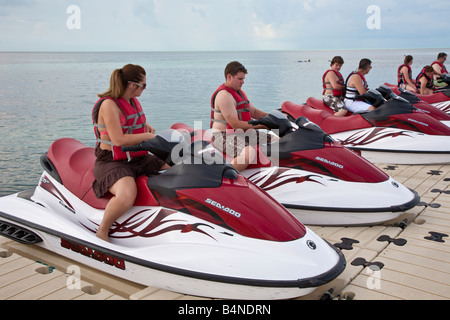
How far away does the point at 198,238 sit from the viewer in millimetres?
2727

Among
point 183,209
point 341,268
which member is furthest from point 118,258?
point 341,268

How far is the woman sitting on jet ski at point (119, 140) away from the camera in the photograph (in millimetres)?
2975

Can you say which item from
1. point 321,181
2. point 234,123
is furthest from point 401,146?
point 234,123

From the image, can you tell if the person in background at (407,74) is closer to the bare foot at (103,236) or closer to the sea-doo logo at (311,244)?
the sea-doo logo at (311,244)

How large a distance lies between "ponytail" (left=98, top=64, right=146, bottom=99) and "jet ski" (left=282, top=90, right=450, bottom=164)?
378cm

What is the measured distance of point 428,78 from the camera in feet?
32.3

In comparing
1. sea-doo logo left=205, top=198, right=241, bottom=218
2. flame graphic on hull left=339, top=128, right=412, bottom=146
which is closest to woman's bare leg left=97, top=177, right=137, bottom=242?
sea-doo logo left=205, top=198, right=241, bottom=218

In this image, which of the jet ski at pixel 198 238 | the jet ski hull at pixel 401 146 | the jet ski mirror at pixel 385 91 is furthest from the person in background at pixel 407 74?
the jet ski at pixel 198 238

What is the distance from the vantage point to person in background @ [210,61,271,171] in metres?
4.09

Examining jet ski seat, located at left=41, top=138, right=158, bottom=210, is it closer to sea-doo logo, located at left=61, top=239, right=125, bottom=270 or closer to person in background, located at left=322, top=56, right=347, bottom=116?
sea-doo logo, located at left=61, top=239, right=125, bottom=270

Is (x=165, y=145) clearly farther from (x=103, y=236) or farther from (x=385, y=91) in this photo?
(x=385, y=91)

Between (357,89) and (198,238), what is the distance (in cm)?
507

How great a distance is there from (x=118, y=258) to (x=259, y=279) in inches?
39.1
